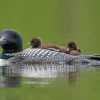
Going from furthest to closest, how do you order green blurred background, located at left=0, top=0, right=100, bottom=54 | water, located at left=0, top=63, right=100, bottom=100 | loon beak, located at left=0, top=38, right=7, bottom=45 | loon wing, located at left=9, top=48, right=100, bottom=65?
green blurred background, located at left=0, top=0, right=100, bottom=54 < loon beak, located at left=0, top=38, right=7, bottom=45 < loon wing, located at left=9, top=48, right=100, bottom=65 < water, located at left=0, top=63, right=100, bottom=100

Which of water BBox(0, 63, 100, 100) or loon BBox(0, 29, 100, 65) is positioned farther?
loon BBox(0, 29, 100, 65)

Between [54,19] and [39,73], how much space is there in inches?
752

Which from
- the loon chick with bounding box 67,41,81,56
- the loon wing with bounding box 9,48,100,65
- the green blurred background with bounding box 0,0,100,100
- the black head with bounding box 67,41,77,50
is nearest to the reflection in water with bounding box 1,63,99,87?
the loon wing with bounding box 9,48,100,65

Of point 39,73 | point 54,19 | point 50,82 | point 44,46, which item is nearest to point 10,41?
point 44,46

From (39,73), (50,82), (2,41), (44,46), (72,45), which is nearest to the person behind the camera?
(50,82)

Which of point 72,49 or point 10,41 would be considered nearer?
point 72,49

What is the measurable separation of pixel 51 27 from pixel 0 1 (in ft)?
27.6

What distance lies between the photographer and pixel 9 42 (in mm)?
16172

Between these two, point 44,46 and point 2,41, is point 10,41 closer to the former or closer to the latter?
point 2,41

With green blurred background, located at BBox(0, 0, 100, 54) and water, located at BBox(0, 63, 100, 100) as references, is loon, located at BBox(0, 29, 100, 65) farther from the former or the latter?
green blurred background, located at BBox(0, 0, 100, 54)

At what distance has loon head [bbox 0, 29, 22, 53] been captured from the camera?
1607cm

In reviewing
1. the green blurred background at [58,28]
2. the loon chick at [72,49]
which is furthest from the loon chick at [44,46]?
the green blurred background at [58,28]

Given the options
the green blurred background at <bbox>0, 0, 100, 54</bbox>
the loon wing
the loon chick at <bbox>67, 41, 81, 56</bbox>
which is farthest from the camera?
the green blurred background at <bbox>0, 0, 100, 54</bbox>

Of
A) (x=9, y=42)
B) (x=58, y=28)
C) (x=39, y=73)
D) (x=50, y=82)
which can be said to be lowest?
(x=50, y=82)
